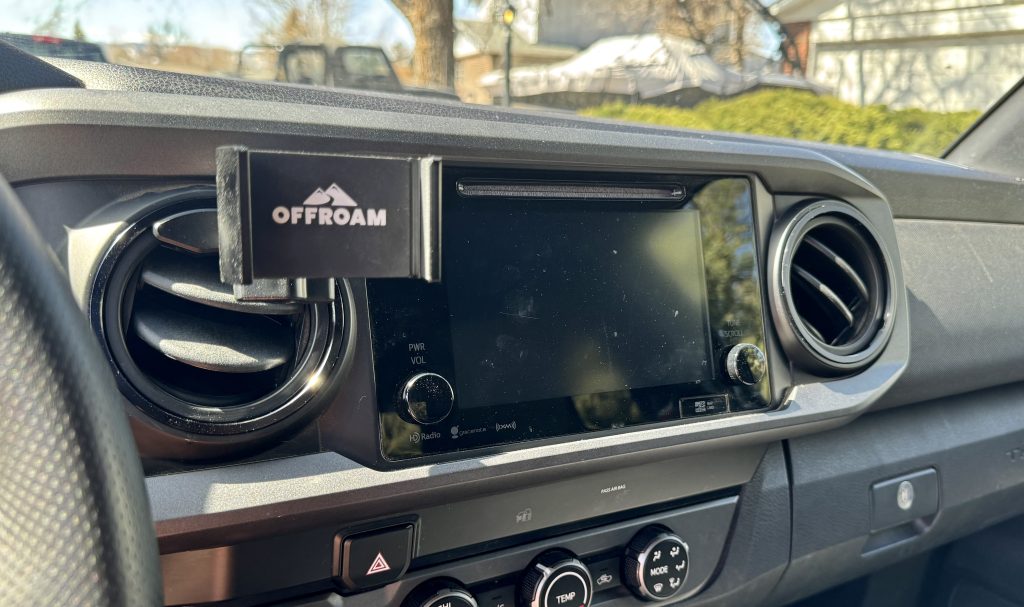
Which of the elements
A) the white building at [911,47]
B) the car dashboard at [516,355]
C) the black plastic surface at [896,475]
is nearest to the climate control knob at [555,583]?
the car dashboard at [516,355]

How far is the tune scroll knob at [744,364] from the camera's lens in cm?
145

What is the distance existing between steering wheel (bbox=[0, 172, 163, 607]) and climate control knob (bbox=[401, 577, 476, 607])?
0.57 metres

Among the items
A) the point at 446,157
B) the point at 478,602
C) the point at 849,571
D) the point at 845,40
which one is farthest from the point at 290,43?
the point at 845,40

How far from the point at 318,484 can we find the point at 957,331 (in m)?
1.51

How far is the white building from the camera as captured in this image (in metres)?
4.87

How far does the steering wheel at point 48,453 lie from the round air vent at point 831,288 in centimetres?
118

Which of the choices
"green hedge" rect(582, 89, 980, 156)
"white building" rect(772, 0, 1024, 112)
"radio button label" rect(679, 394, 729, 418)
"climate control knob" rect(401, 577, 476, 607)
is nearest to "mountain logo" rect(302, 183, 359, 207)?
"climate control knob" rect(401, 577, 476, 607)

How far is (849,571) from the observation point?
1816 millimetres

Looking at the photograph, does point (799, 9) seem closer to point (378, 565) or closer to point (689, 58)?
point (689, 58)

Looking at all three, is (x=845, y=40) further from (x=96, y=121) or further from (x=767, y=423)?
(x=96, y=121)

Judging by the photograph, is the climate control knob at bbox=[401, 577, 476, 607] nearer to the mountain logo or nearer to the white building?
the mountain logo

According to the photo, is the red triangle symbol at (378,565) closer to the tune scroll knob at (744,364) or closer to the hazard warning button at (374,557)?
the hazard warning button at (374,557)

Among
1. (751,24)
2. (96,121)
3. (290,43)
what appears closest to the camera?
(96,121)

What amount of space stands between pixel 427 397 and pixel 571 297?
0.96ft
